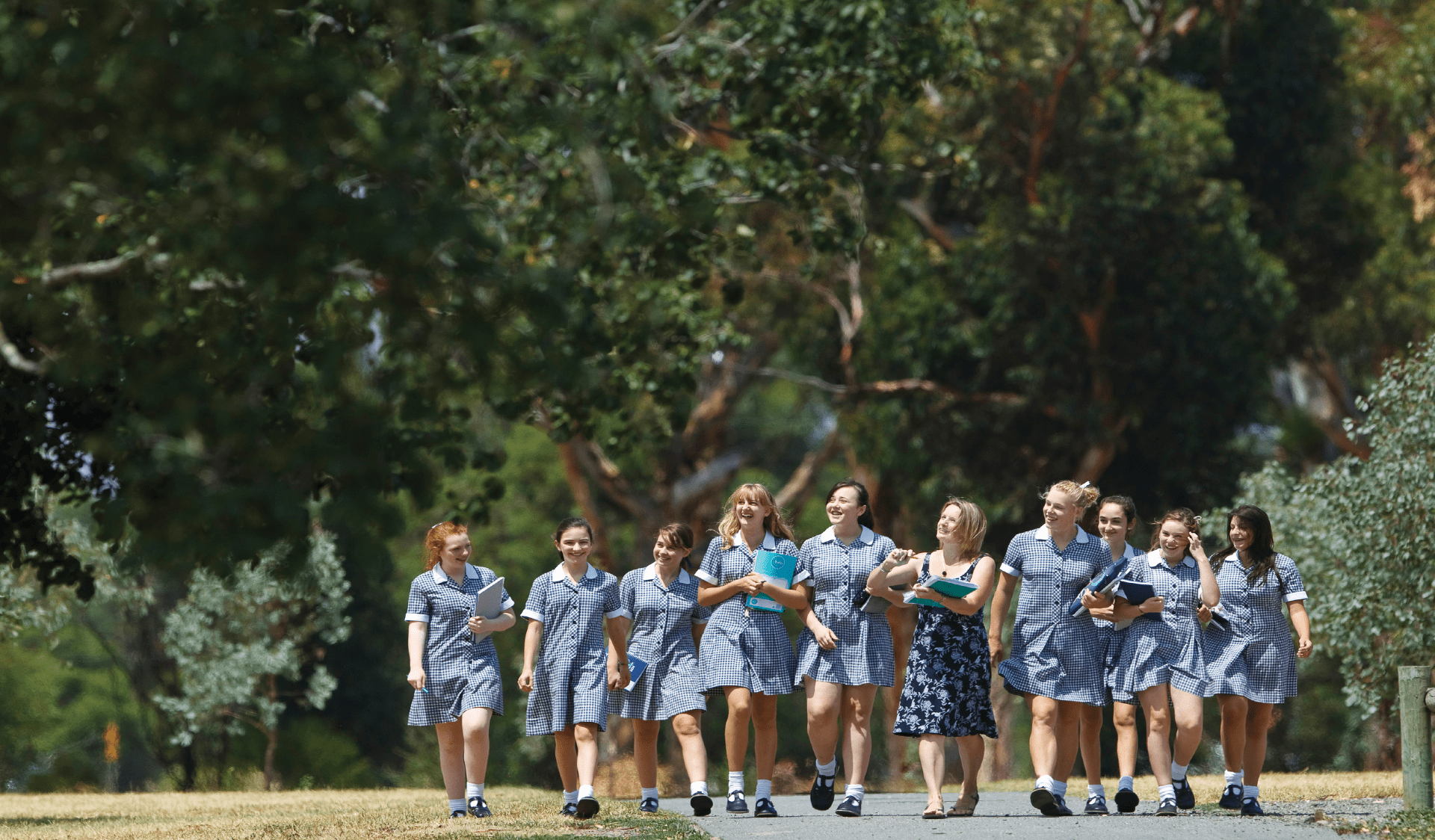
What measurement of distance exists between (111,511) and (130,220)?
125cm

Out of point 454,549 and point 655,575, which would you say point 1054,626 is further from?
point 454,549

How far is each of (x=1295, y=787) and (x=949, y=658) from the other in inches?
175

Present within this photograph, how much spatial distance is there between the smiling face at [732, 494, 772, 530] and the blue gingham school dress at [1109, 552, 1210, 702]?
2109mm

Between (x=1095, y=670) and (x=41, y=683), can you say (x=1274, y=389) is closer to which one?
(x=1095, y=670)

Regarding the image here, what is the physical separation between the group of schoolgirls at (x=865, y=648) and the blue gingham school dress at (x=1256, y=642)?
A: 0.01 meters

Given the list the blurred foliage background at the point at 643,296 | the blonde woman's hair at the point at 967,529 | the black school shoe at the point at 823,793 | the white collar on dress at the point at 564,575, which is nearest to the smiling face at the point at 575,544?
the white collar on dress at the point at 564,575

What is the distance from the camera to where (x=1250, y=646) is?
8.97 metres

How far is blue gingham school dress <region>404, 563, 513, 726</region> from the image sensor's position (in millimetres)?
9297

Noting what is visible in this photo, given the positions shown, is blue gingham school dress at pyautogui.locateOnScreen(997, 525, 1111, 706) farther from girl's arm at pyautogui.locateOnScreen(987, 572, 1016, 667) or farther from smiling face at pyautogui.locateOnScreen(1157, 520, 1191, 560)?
smiling face at pyautogui.locateOnScreen(1157, 520, 1191, 560)

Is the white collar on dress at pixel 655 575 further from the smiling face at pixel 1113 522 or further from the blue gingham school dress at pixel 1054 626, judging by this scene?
the smiling face at pixel 1113 522

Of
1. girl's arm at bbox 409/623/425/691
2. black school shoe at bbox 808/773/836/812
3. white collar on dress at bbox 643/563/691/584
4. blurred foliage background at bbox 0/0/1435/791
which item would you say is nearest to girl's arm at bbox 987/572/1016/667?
black school shoe at bbox 808/773/836/812

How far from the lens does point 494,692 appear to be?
30.6 ft

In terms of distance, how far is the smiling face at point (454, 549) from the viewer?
A: 9.34m

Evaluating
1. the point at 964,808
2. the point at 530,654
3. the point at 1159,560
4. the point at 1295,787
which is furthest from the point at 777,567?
the point at 1295,787
